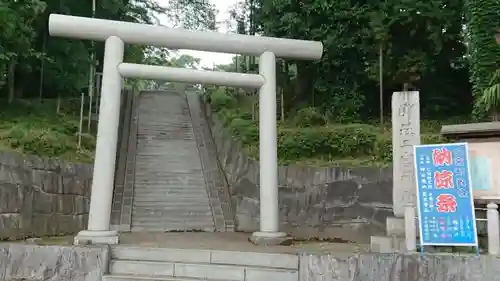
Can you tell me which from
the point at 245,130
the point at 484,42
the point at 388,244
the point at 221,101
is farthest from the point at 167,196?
the point at 484,42

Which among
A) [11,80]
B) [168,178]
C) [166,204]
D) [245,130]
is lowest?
[166,204]

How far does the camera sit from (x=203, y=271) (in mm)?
6719

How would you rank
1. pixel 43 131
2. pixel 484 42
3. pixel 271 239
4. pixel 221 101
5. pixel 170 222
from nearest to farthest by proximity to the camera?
pixel 271 239, pixel 43 131, pixel 170 222, pixel 484 42, pixel 221 101

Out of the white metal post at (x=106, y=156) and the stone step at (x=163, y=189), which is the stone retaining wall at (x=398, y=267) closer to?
the white metal post at (x=106, y=156)

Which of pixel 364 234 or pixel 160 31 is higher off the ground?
pixel 160 31

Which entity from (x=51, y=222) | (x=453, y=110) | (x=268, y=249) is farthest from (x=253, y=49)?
(x=453, y=110)

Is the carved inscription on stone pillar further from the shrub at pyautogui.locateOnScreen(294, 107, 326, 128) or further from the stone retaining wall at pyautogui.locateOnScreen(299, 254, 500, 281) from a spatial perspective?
the shrub at pyautogui.locateOnScreen(294, 107, 326, 128)

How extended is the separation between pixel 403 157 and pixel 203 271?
152 inches

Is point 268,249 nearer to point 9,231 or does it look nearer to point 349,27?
point 9,231

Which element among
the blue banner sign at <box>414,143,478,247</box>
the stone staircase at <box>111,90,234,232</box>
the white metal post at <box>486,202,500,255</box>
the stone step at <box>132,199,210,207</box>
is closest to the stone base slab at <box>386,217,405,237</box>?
the blue banner sign at <box>414,143,478,247</box>

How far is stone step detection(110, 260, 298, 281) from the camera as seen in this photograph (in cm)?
653

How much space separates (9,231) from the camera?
823 cm

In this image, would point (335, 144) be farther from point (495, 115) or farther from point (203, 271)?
point (203, 271)

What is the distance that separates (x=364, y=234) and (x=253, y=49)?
4.83 meters
